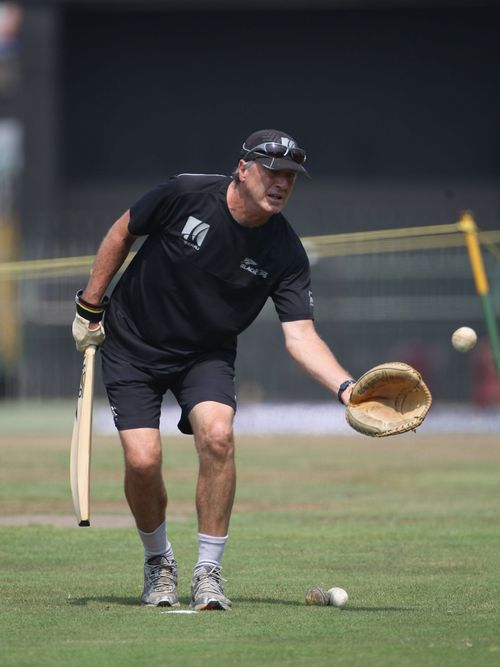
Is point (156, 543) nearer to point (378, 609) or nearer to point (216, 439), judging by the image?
point (216, 439)

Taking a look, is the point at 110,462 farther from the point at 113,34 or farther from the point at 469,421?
the point at 113,34

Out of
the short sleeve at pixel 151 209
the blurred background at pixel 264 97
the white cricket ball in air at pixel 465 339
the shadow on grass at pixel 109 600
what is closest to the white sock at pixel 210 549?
the shadow on grass at pixel 109 600

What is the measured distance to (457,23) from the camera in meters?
37.7

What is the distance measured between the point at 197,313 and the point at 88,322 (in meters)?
0.60

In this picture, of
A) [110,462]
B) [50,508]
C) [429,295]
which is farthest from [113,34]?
[50,508]

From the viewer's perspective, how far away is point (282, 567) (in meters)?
9.63

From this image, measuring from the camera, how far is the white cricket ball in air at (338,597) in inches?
310

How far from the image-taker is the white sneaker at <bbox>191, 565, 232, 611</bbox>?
7.82 metres

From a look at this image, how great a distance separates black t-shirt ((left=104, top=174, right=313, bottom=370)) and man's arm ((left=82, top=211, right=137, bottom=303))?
60 mm

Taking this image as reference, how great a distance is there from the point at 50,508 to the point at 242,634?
21.3ft

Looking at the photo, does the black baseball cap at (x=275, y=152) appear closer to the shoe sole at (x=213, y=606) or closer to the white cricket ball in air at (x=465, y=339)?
the shoe sole at (x=213, y=606)

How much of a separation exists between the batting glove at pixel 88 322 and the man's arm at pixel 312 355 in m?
0.95

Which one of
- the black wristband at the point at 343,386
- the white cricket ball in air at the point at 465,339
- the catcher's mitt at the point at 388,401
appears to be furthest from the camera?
the white cricket ball in air at the point at 465,339

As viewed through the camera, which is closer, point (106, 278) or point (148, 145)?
point (106, 278)
